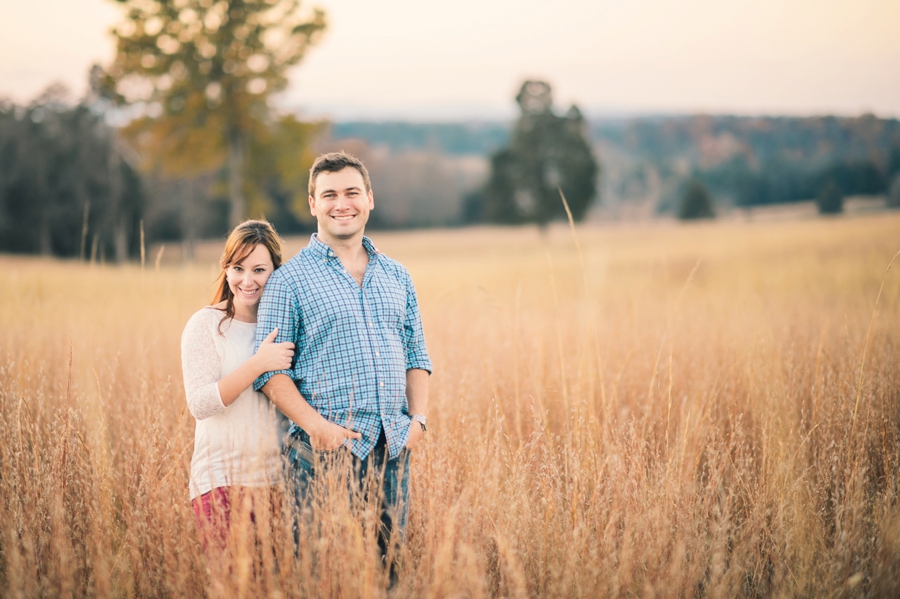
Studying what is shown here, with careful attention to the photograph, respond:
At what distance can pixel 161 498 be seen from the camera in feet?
8.21

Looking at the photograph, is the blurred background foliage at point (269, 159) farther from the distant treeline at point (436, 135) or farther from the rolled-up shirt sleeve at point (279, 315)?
the distant treeline at point (436, 135)

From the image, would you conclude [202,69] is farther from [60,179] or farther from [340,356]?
[60,179]

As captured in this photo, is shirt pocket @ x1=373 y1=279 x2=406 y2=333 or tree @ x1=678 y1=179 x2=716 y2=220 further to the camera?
tree @ x1=678 y1=179 x2=716 y2=220

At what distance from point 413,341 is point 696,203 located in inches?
1706

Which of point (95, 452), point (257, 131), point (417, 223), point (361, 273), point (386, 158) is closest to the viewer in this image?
point (361, 273)

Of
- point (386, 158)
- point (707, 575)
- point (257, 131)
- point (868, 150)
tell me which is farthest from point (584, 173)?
point (386, 158)

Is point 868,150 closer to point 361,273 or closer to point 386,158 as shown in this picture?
point 361,273

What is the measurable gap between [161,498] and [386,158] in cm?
6546

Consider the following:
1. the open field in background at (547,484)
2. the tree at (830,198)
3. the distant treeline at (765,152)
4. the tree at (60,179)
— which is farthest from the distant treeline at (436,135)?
the open field in background at (547,484)

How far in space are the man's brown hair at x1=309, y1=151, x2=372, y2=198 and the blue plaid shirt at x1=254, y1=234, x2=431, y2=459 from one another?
327 mm

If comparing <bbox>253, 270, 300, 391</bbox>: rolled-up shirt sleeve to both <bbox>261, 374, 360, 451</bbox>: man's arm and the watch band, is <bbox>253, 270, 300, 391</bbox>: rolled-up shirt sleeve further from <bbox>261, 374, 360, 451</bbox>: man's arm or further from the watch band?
the watch band

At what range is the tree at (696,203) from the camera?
4019cm

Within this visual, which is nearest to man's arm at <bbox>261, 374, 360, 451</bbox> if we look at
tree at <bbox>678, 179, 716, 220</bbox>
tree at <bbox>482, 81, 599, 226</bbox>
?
tree at <bbox>482, 81, 599, 226</bbox>

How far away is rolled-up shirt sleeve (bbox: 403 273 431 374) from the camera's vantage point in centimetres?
249
